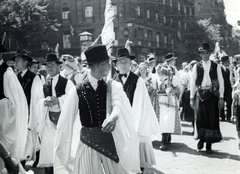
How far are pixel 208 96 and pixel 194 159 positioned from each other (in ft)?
4.32

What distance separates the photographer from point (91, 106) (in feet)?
9.49

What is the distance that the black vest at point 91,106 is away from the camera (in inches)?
114

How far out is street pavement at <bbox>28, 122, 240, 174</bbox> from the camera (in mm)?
4988

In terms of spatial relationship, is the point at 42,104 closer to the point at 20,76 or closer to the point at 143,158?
the point at 20,76

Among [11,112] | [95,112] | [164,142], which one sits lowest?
[164,142]

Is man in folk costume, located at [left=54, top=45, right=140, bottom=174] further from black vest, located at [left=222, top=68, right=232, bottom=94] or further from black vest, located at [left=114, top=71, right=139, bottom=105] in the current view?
black vest, located at [left=222, top=68, right=232, bottom=94]

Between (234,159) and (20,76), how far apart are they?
421cm

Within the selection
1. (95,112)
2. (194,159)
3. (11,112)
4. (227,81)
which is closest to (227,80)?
(227,81)

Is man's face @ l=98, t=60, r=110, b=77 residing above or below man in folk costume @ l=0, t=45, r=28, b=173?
above

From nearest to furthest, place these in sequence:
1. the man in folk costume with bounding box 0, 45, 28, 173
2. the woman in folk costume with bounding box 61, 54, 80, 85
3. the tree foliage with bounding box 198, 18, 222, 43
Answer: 1. the man in folk costume with bounding box 0, 45, 28, 173
2. the woman in folk costume with bounding box 61, 54, 80, 85
3. the tree foliage with bounding box 198, 18, 222, 43

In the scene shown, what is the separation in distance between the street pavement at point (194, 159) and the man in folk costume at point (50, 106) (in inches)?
17.3

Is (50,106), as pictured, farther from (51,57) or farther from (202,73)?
(202,73)

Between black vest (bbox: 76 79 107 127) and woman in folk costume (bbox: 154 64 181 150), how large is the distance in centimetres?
420

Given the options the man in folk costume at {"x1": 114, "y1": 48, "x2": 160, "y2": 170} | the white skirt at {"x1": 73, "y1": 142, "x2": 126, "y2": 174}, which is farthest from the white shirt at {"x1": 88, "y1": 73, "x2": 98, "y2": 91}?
the man in folk costume at {"x1": 114, "y1": 48, "x2": 160, "y2": 170}
